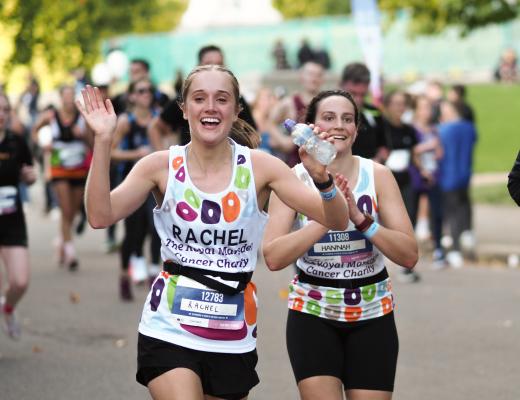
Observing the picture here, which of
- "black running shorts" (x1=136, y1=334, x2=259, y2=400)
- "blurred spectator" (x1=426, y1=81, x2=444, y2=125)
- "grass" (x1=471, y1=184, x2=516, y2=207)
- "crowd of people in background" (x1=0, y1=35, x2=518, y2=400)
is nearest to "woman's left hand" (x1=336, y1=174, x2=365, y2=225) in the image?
"crowd of people in background" (x1=0, y1=35, x2=518, y2=400)

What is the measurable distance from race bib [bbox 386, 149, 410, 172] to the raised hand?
8.62 metres

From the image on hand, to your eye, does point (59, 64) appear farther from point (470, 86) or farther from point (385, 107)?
point (470, 86)

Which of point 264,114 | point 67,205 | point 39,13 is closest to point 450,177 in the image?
point 264,114

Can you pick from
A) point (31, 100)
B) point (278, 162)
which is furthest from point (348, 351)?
point (31, 100)

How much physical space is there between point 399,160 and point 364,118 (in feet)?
10.8

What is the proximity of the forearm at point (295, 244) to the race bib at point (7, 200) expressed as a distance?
424cm

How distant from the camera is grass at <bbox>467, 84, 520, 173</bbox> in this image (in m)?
29.8

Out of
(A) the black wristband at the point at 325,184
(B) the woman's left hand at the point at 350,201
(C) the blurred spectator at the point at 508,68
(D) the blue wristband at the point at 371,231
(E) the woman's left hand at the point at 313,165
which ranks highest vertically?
(E) the woman's left hand at the point at 313,165

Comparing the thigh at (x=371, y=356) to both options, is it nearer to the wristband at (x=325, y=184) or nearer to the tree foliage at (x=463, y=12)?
the wristband at (x=325, y=184)

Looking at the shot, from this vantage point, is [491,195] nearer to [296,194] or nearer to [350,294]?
[350,294]

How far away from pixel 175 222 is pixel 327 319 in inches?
37.2

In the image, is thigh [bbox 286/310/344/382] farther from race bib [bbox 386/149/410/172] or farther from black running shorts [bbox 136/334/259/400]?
race bib [bbox 386/149/410/172]

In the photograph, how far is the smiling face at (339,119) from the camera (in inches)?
224

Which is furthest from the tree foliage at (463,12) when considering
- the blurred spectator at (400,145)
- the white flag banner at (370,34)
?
the blurred spectator at (400,145)
